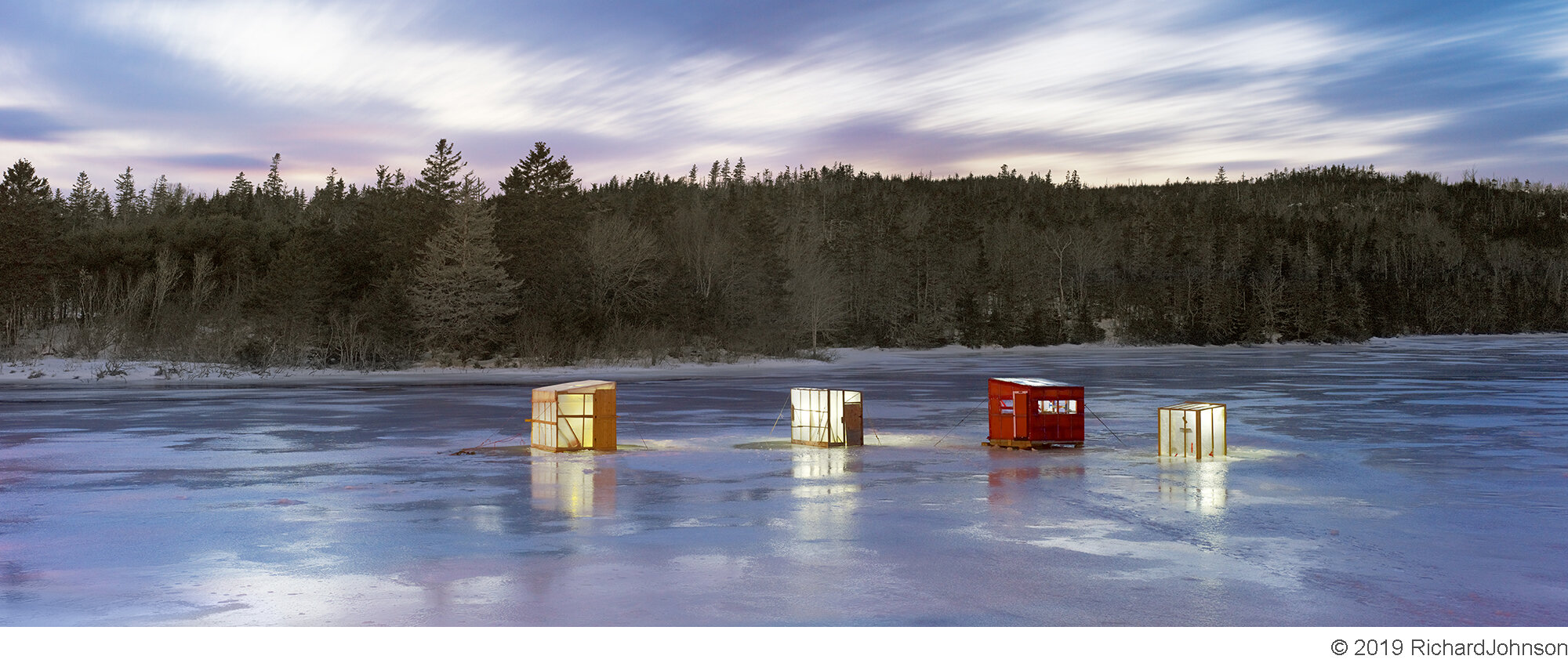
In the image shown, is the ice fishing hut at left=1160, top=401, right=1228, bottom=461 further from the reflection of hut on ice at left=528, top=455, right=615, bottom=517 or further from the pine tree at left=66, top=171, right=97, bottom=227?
the pine tree at left=66, top=171, right=97, bottom=227

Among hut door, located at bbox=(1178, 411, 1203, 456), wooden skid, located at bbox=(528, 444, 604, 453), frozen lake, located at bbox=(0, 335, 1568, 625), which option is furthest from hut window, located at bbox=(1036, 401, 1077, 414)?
wooden skid, located at bbox=(528, 444, 604, 453)

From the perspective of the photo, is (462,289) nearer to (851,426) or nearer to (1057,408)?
(851,426)

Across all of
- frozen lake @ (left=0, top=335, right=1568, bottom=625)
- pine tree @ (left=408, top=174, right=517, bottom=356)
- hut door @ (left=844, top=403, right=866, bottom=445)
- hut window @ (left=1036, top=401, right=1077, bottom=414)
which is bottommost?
frozen lake @ (left=0, top=335, right=1568, bottom=625)

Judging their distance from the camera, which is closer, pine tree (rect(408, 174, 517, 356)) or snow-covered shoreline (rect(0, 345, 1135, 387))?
snow-covered shoreline (rect(0, 345, 1135, 387))

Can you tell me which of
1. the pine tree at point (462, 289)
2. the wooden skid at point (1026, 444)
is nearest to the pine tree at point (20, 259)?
the pine tree at point (462, 289)

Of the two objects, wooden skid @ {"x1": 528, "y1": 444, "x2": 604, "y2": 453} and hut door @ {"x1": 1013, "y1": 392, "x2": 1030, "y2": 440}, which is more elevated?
hut door @ {"x1": 1013, "y1": 392, "x2": 1030, "y2": 440}

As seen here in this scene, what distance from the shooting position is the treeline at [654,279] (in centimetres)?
4738

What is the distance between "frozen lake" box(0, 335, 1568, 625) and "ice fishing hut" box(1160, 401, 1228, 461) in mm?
410

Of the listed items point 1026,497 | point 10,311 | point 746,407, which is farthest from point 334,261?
point 1026,497

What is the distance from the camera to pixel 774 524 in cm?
1037

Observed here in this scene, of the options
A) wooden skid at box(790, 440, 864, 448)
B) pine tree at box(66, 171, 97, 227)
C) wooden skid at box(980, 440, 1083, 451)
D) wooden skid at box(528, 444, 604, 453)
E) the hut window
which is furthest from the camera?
pine tree at box(66, 171, 97, 227)

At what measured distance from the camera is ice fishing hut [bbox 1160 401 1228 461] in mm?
15320

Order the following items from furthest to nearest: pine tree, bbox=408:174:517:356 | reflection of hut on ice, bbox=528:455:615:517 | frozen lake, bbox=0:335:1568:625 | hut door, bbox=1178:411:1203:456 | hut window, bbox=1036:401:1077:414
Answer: pine tree, bbox=408:174:517:356 → hut window, bbox=1036:401:1077:414 → hut door, bbox=1178:411:1203:456 → reflection of hut on ice, bbox=528:455:615:517 → frozen lake, bbox=0:335:1568:625
